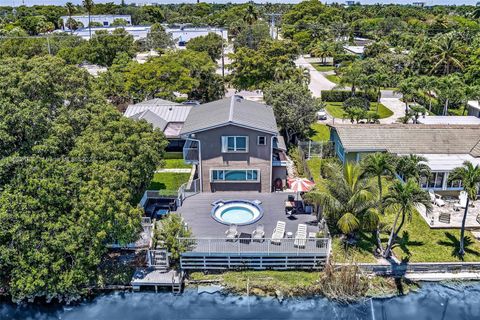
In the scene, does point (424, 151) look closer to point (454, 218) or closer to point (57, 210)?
point (454, 218)

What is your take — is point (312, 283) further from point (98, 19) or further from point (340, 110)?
point (98, 19)

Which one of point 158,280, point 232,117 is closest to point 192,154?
point 232,117

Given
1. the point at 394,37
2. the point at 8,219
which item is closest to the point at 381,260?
the point at 8,219

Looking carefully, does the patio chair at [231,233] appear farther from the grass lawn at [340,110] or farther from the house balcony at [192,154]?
the grass lawn at [340,110]

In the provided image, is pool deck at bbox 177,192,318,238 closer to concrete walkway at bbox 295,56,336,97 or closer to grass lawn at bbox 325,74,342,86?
concrete walkway at bbox 295,56,336,97

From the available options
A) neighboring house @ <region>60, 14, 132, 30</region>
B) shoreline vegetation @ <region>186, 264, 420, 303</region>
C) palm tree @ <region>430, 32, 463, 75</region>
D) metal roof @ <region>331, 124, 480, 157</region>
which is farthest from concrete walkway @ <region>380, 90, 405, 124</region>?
neighboring house @ <region>60, 14, 132, 30</region>

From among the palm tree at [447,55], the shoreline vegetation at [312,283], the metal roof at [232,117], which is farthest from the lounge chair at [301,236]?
the palm tree at [447,55]

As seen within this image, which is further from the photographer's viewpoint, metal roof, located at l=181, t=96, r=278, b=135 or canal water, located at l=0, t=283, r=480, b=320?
metal roof, located at l=181, t=96, r=278, b=135
